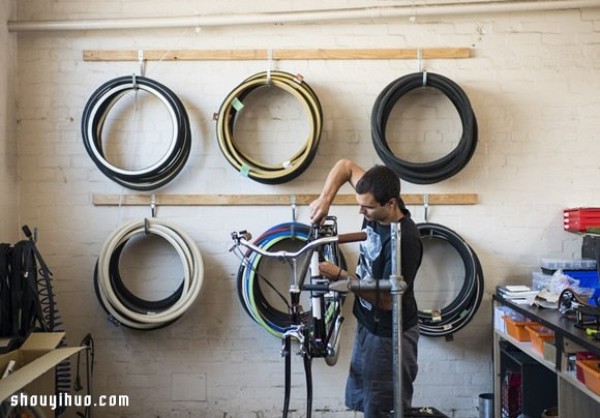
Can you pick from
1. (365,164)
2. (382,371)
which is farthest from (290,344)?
(365,164)

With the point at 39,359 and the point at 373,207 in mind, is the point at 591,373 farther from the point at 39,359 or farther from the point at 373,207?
the point at 39,359

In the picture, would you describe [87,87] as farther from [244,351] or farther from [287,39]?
[244,351]

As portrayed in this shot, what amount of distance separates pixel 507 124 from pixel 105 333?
296 centimetres

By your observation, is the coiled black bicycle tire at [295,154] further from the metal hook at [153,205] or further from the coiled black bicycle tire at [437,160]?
the metal hook at [153,205]

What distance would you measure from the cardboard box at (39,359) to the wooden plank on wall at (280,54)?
5.94ft

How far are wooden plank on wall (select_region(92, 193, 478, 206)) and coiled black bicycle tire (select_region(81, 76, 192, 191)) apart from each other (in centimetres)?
13

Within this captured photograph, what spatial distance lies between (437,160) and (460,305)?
2.94ft

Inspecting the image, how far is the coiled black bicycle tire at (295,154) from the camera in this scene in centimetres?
346

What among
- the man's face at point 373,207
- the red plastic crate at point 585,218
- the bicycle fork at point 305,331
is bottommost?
the bicycle fork at point 305,331

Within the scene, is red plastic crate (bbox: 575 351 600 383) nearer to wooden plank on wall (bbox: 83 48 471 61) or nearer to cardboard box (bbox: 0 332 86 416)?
wooden plank on wall (bbox: 83 48 471 61)

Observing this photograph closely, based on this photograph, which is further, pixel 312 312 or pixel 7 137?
pixel 7 137

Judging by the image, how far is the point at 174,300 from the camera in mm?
3578

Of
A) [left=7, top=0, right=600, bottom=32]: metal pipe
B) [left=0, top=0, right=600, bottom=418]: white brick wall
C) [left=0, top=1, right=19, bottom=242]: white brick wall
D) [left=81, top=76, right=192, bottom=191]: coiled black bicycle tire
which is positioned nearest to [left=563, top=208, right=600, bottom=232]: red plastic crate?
[left=0, top=0, right=600, bottom=418]: white brick wall

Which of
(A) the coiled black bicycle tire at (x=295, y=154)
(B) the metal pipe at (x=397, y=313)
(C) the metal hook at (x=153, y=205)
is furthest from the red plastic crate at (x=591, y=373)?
(C) the metal hook at (x=153, y=205)
